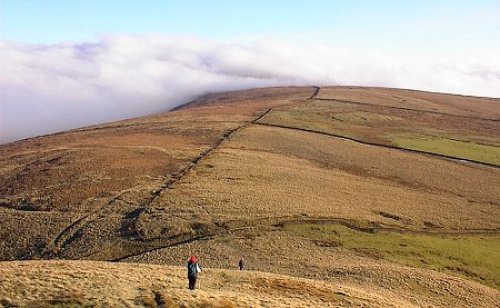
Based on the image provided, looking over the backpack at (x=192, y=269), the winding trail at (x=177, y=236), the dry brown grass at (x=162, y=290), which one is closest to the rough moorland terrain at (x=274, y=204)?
the winding trail at (x=177, y=236)

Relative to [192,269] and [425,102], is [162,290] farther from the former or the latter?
[425,102]

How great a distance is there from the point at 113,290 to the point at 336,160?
2404 inches

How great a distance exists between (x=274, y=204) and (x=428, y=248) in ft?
59.6

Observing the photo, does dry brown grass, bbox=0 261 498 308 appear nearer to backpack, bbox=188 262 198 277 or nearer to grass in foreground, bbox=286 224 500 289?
backpack, bbox=188 262 198 277

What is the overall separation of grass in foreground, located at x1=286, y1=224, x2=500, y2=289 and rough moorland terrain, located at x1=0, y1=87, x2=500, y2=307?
0.21 m

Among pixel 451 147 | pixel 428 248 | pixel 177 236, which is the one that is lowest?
pixel 428 248

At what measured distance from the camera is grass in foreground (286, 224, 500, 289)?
46.4m

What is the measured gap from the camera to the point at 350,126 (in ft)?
381

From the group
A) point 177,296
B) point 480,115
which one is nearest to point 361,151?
point 177,296

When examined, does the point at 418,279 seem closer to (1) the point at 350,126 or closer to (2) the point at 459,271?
(2) the point at 459,271

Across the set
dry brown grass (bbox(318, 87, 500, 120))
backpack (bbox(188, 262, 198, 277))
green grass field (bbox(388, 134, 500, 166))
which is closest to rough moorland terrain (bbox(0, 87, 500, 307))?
green grass field (bbox(388, 134, 500, 166))

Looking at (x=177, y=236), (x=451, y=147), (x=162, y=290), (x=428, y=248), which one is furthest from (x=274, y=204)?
(x=451, y=147)

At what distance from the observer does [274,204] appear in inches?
2315

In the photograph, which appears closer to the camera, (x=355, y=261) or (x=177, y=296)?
(x=177, y=296)
